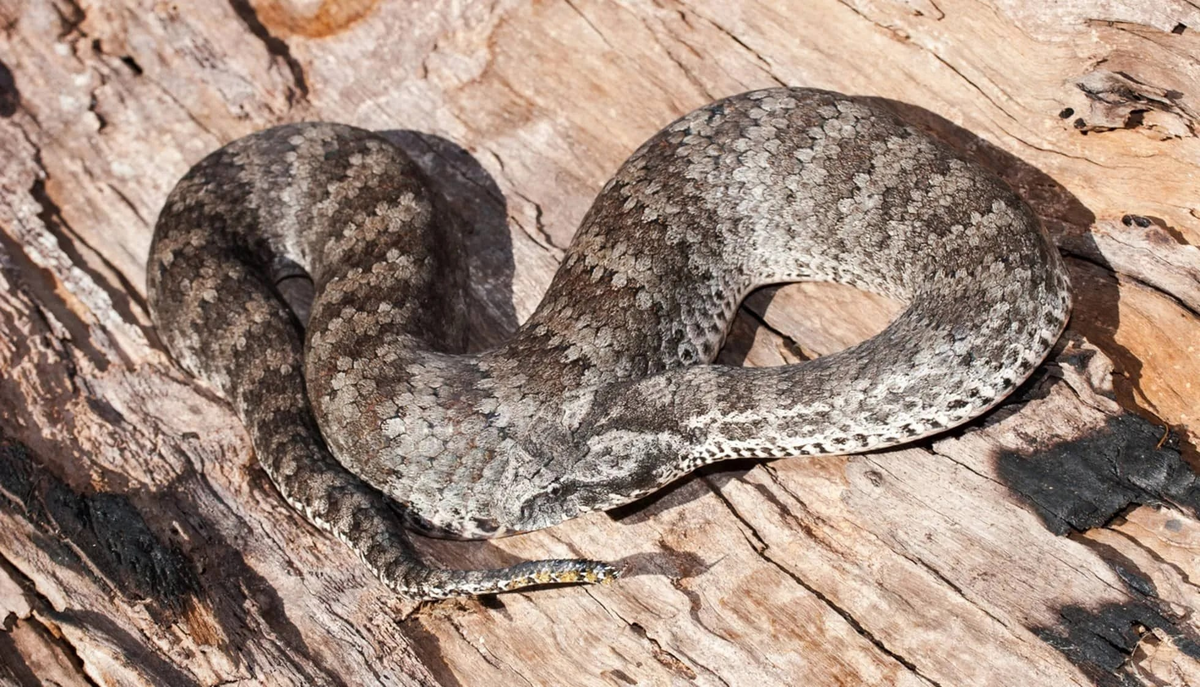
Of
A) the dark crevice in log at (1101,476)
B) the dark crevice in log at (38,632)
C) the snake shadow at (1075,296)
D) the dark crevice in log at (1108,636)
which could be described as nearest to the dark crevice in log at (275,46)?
the snake shadow at (1075,296)

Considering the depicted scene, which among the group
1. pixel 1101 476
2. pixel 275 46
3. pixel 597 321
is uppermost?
pixel 1101 476

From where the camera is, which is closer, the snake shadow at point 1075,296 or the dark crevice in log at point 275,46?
the snake shadow at point 1075,296

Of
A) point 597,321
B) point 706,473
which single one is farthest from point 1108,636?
point 597,321

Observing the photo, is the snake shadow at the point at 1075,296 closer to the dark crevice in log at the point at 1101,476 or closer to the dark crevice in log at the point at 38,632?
the dark crevice in log at the point at 1101,476

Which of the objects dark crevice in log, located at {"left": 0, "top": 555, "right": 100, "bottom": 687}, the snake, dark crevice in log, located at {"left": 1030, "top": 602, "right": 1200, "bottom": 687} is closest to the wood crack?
the snake

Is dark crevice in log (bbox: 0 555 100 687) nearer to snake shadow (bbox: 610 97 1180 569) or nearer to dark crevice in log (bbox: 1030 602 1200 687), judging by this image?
snake shadow (bbox: 610 97 1180 569)

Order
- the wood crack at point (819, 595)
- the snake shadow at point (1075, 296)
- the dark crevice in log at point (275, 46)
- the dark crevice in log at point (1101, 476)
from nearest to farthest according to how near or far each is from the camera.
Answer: the wood crack at point (819, 595) → the dark crevice in log at point (1101, 476) → the snake shadow at point (1075, 296) → the dark crevice in log at point (275, 46)

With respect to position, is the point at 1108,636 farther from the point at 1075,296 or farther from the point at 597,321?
the point at 597,321
